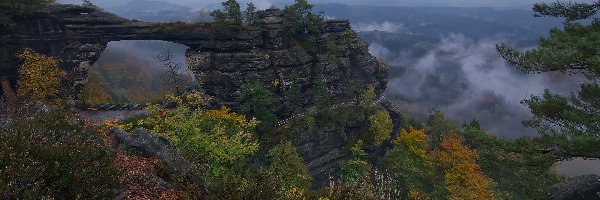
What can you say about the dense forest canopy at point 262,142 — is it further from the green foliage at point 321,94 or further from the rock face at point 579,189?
the rock face at point 579,189

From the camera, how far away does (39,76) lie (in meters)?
40.3

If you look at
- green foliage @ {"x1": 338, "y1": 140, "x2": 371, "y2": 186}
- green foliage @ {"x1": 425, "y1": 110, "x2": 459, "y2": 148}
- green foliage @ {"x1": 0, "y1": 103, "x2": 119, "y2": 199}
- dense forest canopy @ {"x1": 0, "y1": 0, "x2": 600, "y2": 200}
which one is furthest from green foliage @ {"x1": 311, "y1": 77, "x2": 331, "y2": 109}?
green foliage @ {"x1": 0, "y1": 103, "x2": 119, "y2": 199}

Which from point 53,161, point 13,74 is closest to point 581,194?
point 53,161

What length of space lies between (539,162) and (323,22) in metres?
40.3

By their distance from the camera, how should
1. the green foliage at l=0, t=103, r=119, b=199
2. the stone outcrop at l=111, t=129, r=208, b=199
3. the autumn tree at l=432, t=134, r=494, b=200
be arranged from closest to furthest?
1. the green foliage at l=0, t=103, r=119, b=199
2. the stone outcrop at l=111, t=129, r=208, b=199
3. the autumn tree at l=432, t=134, r=494, b=200

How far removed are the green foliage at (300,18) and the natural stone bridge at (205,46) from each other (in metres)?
1.18

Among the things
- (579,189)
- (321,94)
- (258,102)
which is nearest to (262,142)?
(258,102)

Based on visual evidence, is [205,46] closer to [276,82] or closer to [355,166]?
[276,82]

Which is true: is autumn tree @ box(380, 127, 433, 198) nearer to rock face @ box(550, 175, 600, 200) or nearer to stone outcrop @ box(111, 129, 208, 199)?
rock face @ box(550, 175, 600, 200)

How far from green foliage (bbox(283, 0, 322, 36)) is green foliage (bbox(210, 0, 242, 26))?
6117 mm

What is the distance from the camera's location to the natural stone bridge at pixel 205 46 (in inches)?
1750

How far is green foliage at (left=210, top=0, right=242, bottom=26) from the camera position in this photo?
46.7 meters

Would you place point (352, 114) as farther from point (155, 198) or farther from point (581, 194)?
point (155, 198)

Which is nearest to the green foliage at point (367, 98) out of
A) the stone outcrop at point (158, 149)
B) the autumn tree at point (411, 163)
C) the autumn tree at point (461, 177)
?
the autumn tree at point (411, 163)
